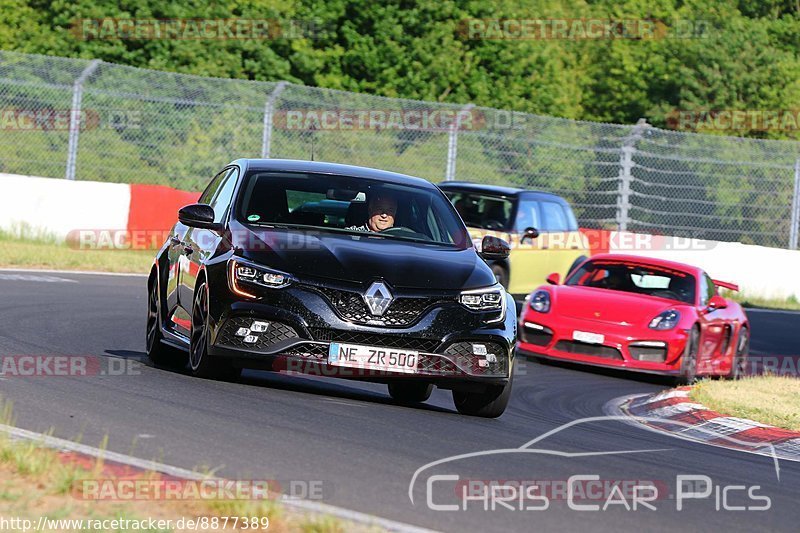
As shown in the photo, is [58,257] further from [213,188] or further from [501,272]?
[213,188]

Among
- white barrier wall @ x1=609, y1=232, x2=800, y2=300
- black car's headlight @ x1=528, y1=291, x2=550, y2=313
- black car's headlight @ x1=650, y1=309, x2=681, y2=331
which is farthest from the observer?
white barrier wall @ x1=609, y1=232, x2=800, y2=300

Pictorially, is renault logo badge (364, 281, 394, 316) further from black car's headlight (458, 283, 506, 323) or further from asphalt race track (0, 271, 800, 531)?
asphalt race track (0, 271, 800, 531)

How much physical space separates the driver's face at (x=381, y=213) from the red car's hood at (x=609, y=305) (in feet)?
17.6

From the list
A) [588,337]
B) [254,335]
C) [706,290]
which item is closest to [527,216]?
[706,290]

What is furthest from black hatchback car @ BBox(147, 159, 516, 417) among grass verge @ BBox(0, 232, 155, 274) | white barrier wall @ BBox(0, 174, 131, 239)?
white barrier wall @ BBox(0, 174, 131, 239)

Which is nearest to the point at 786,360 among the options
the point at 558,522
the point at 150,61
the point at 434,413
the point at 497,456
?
the point at 434,413

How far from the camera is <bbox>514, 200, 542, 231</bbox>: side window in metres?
20.8

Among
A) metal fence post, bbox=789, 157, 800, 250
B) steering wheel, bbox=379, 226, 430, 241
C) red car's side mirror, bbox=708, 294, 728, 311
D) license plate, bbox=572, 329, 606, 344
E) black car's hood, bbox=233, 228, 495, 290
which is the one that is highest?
metal fence post, bbox=789, 157, 800, 250

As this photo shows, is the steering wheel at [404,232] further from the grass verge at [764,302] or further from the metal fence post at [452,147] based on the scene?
the grass verge at [764,302]

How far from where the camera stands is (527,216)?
21.1 meters

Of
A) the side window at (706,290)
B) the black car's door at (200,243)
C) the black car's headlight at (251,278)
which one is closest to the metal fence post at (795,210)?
the side window at (706,290)

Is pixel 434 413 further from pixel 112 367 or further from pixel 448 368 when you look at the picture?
pixel 112 367

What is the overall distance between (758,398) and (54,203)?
13.2 m

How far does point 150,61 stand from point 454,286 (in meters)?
32.9
